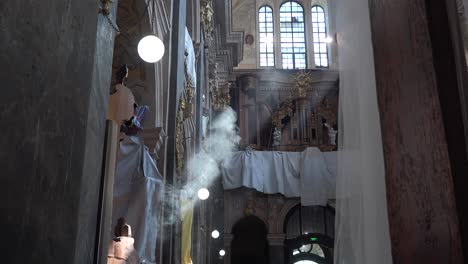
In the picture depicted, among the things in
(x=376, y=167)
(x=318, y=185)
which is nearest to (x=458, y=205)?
(x=376, y=167)

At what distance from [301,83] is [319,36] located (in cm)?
413

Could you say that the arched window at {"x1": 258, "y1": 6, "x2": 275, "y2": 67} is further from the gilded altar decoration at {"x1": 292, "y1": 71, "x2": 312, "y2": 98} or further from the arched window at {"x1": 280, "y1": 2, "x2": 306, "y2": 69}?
the gilded altar decoration at {"x1": 292, "y1": 71, "x2": 312, "y2": 98}

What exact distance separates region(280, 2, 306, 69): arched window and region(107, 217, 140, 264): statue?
21658 mm

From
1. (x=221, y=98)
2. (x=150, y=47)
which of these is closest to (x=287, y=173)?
(x=221, y=98)

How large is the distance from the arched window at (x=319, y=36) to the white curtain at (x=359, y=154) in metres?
24.3

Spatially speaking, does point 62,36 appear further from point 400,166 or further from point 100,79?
point 400,166

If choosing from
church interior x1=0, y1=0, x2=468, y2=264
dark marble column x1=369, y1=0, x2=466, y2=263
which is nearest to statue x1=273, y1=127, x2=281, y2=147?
church interior x1=0, y1=0, x2=468, y2=264

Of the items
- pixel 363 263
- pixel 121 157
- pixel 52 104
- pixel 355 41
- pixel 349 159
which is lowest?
pixel 363 263

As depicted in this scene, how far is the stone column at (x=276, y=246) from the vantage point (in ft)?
66.9

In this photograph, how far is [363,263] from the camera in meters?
2.42

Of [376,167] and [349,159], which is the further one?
[349,159]

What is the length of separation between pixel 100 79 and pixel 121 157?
3.27m

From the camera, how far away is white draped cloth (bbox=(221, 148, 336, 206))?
66.1 feet

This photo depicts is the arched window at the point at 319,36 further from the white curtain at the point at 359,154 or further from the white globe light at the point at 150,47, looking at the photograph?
the white curtain at the point at 359,154
